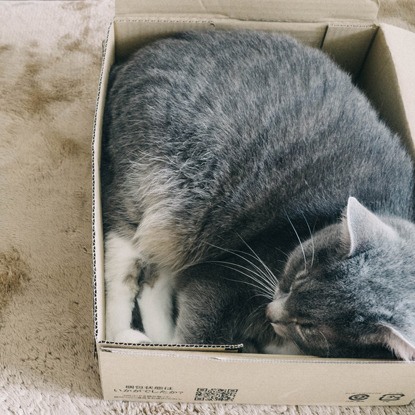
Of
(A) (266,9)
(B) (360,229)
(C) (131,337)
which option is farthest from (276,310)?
(A) (266,9)

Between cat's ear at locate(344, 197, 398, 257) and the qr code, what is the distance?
0.43 metres

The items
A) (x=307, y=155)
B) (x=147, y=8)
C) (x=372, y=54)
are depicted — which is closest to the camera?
(x=307, y=155)

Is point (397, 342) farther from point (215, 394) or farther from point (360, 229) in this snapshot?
point (215, 394)

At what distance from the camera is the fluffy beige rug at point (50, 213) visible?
44.6 inches

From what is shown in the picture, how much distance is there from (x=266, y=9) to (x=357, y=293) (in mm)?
879

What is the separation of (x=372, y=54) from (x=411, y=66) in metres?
0.16

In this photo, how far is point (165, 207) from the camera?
3.91 ft

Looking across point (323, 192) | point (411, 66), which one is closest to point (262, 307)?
point (323, 192)

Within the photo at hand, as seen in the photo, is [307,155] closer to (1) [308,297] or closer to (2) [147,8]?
(1) [308,297]

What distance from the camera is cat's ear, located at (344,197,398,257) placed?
0.85 meters

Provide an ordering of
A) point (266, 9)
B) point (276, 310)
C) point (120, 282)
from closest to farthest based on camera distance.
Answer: point (276, 310) < point (120, 282) < point (266, 9)

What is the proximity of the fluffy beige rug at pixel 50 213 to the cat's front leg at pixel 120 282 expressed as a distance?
0.09 meters

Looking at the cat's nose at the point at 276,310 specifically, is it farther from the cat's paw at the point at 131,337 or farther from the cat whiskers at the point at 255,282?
the cat's paw at the point at 131,337

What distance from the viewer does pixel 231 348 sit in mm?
864
